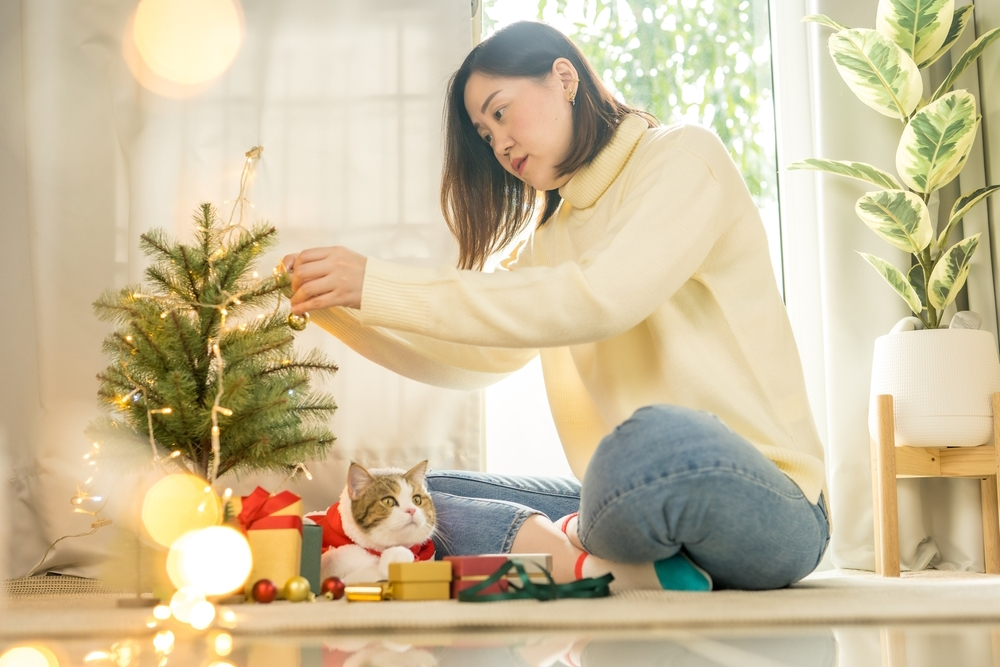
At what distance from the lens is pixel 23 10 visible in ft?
6.70

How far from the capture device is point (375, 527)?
138 centimetres

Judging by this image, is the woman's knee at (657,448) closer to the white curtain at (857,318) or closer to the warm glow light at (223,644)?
the warm glow light at (223,644)

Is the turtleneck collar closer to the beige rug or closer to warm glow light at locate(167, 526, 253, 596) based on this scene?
the beige rug

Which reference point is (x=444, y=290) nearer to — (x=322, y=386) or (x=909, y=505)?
(x=322, y=386)

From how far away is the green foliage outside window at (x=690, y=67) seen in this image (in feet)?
7.77

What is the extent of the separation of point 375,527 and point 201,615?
41cm

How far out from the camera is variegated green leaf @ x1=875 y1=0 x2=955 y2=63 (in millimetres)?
1869

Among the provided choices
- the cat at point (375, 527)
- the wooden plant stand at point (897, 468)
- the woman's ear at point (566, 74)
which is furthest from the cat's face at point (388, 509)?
the wooden plant stand at point (897, 468)

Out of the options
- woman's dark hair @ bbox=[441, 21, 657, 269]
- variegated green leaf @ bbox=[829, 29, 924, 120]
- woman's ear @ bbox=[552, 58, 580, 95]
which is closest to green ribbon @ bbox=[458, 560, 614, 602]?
woman's dark hair @ bbox=[441, 21, 657, 269]

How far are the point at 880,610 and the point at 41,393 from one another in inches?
71.2

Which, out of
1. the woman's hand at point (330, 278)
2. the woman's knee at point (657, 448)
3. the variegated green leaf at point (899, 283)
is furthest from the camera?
the variegated green leaf at point (899, 283)

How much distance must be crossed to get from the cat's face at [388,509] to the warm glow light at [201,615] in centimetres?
40

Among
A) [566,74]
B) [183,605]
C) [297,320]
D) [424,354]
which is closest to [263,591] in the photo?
[183,605]

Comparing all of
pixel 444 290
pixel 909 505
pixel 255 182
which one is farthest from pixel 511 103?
pixel 909 505
